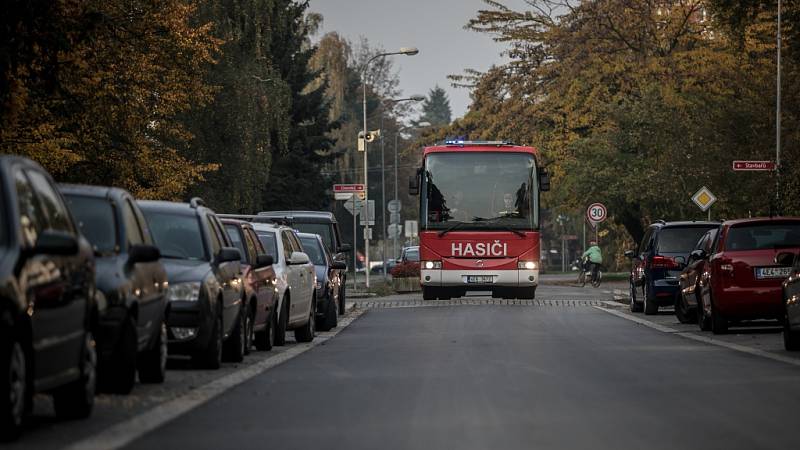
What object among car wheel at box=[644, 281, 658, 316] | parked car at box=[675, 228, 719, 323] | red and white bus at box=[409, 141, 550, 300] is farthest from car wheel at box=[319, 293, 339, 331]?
red and white bus at box=[409, 141, 550, 300]

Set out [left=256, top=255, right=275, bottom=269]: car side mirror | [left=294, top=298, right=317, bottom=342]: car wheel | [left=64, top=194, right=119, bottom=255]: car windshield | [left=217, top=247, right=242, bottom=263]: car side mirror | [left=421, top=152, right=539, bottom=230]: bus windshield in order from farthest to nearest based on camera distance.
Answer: [left=421, top=152, right=539, bottom=230]: bus windshield, [left=294, top=298, right=317, bottom=342]: car wheel, [left=256, top=255, right=275, bottom=269]: car side mirror, [left=217, top=247, right=242, bottom=263]: car side mirror, [left=64, top=194, right=119, bottom=255]: car windshield

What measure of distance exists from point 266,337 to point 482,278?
1631 centimetres

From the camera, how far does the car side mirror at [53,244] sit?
956 centimetres

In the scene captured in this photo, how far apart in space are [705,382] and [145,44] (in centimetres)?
2282

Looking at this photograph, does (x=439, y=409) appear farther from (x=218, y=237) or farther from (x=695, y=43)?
(x=695, y=43)

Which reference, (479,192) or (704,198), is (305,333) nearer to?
(479,192)

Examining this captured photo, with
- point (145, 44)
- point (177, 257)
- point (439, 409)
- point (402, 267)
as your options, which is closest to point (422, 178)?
point (145, 44)

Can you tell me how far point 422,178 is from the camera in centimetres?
3591

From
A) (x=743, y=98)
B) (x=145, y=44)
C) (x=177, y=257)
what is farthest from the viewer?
(x=743, y=98)

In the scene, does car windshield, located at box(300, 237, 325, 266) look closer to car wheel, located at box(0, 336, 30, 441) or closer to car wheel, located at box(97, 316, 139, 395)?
car wheel, located at box(97, 316, 139, 395)

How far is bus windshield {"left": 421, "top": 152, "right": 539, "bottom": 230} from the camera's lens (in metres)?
35.8

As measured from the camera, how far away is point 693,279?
25.9 meters

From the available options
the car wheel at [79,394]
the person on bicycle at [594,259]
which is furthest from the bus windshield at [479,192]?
the car wheel at [79,394]

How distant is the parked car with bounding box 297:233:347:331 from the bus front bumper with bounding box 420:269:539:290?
7511mm
